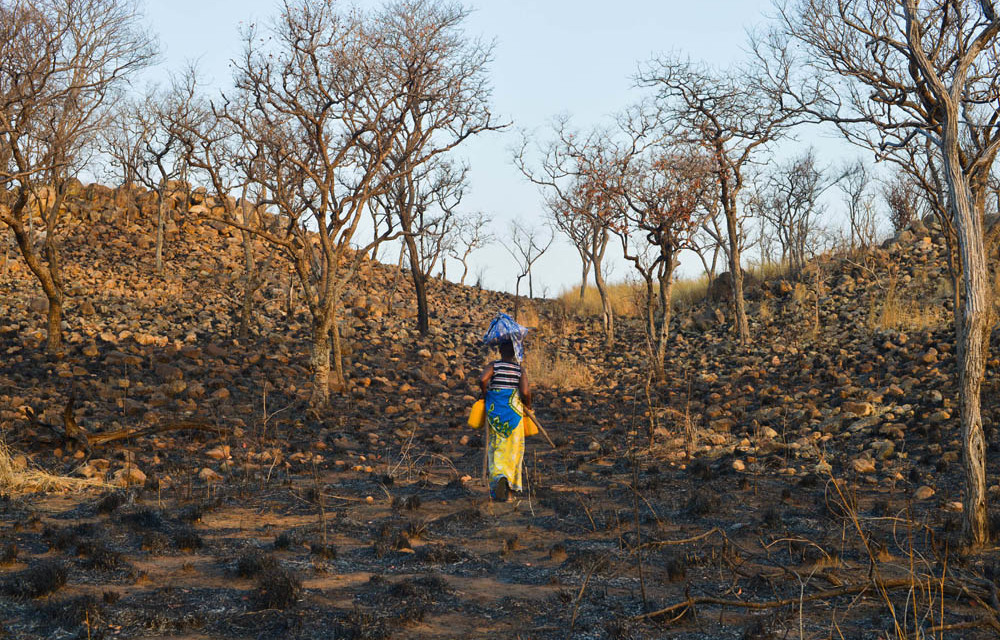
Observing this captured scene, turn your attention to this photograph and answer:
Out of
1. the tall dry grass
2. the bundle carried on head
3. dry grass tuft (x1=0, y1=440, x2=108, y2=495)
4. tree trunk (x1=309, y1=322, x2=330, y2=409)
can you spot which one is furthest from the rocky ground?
the tall dry grass

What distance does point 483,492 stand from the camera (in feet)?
28.5

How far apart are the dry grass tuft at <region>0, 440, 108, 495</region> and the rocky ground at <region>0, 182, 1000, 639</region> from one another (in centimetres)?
24

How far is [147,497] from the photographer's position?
8133mm

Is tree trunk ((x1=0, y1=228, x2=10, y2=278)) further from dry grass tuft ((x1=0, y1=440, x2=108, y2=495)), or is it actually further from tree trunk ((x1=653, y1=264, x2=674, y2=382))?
tree trunk ((x1=653, y1=264, x2=674, y2=382))

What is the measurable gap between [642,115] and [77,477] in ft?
59.5

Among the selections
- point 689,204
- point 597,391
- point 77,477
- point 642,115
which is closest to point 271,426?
point 77,477

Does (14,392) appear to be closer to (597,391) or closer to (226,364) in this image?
(226,364)

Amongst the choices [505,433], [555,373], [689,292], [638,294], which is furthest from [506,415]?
[689,292]

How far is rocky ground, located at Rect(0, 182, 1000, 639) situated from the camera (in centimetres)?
467

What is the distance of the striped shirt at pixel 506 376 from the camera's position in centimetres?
801

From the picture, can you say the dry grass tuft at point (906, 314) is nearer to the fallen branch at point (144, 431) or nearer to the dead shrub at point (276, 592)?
the fallen branch at point (144, 431)

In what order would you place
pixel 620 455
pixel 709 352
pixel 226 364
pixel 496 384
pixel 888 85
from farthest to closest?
pixel 709 352 < pixel 226 364 < pixel 620 455 < pixel 888 85 < pixel 496 384

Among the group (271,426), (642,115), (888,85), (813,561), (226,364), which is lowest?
(813,561)

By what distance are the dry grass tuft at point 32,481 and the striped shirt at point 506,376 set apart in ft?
14.3
